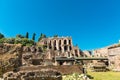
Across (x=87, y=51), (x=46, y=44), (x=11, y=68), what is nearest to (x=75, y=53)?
(x=87, y=51)

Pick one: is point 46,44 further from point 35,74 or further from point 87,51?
point 35,74

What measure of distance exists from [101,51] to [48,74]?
83983 mm

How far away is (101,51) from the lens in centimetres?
9412

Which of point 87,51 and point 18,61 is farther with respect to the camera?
point 87,51

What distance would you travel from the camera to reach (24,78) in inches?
468

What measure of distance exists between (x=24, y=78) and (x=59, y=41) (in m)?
112

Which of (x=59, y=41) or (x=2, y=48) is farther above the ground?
(x=59, y=41)

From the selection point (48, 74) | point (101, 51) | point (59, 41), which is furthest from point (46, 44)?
point (48, 74)

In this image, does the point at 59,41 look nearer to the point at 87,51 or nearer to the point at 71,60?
the point at 87,51

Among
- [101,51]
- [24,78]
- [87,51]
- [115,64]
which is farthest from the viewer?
[87,51]

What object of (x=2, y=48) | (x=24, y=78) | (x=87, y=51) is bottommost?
(x=24, y=78)

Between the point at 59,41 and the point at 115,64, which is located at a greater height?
the point at 59,41

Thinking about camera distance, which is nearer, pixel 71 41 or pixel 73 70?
pixel 73 70

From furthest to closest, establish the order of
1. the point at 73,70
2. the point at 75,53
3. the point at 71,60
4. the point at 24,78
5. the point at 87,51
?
1. the point at 87,51
2. the point at 75,53
3. the point at 71,60
4. the point at 73,70
5. the point at 24,78
